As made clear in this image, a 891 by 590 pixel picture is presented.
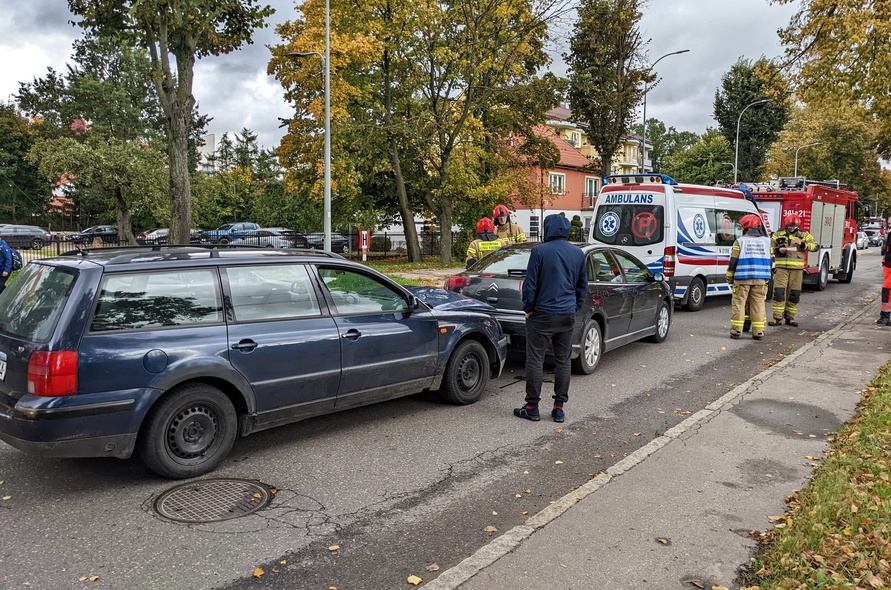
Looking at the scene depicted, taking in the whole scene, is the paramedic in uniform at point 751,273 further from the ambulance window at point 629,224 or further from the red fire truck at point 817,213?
the red fire truck at point 817,213

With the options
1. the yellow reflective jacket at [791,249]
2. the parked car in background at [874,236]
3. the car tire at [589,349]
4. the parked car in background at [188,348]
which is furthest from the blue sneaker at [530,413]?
the parked car in background at [874,236]

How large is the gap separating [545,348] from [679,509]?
7.17ft

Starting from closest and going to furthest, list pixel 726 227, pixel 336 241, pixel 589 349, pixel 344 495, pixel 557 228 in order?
pixel 344 495, pixel 557 228, pixel 589 349, pixel 726 227, pixel 336 241

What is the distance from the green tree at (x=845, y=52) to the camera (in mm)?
13523

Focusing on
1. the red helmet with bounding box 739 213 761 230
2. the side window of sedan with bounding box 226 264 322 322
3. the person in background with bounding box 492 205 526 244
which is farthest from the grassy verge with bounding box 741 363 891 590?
the person in background with bounding box 492 205 526 244

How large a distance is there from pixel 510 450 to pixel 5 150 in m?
59.2

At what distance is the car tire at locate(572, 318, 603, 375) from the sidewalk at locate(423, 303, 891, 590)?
1630 millimetres

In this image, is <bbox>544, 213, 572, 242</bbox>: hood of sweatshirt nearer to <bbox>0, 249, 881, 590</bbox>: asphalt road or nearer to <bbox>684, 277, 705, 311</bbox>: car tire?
<bbox>0, 249, 881, 590</bbox>: asphalt road

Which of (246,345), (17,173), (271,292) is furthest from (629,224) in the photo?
(17,173)

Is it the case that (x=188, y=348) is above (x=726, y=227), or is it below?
below

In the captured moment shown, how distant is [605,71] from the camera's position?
99.5 ft

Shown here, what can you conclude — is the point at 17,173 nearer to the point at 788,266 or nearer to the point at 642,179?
the point at 642,179

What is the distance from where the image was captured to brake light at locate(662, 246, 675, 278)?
12.4 metres

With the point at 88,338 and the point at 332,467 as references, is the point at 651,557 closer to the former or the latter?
the point at 332,467
